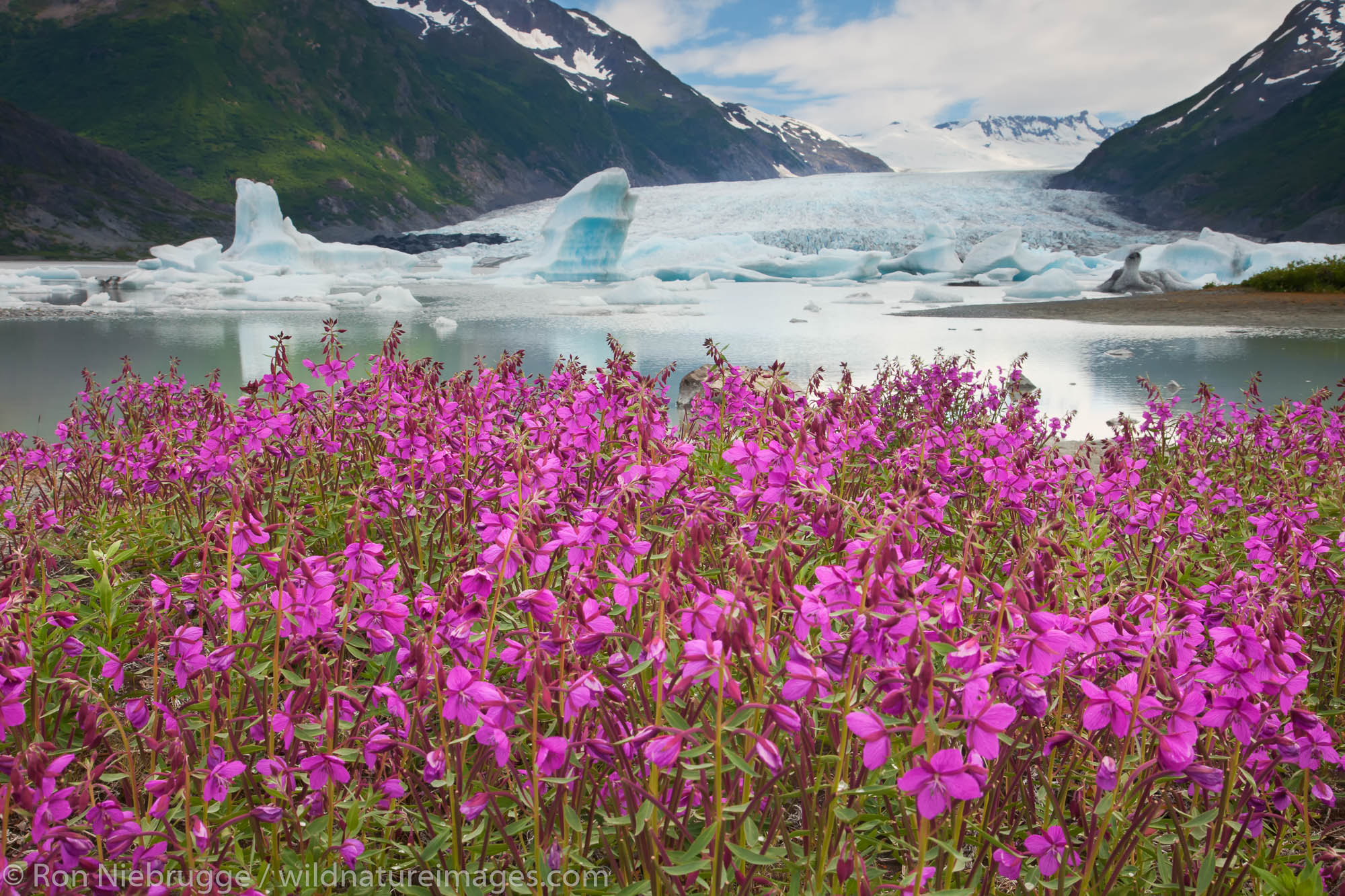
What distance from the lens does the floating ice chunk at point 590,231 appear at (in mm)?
36875

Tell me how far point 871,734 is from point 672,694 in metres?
0.33

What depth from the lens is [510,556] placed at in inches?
61.2

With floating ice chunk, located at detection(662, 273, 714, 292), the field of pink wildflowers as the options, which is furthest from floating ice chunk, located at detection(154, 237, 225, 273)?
the field of pink wildflowers

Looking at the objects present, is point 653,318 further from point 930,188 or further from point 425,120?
point 425,120

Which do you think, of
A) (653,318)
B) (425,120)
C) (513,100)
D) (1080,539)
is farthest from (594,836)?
(513,100)

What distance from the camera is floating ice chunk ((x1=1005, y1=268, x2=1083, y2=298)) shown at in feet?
94.0

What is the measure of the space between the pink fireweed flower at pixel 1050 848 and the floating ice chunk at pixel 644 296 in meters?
25.4

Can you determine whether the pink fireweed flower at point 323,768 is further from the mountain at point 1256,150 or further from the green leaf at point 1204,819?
the mountain at point 1256,150

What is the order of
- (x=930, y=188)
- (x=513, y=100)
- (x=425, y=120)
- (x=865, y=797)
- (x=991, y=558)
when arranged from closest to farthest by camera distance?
1. (x=865, y=797)
2. (x=991, y=558)
3. (x=930, y=188)
4. (x=425, y=120)
5. (x=513, y=100)

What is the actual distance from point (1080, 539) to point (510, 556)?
8.50 ft

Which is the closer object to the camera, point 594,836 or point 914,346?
point 594,836

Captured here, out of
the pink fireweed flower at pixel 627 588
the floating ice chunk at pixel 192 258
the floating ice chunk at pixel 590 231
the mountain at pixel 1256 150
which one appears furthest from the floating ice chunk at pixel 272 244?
the mountain at pixel 1256 150

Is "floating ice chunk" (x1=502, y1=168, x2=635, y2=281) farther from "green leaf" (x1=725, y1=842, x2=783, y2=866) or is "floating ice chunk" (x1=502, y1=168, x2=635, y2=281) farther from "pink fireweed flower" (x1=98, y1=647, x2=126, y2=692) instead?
"green leaf" (x1=725, y1=842, x2=783, y2=866)

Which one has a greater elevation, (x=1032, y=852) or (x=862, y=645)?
(x=862, y=645)
